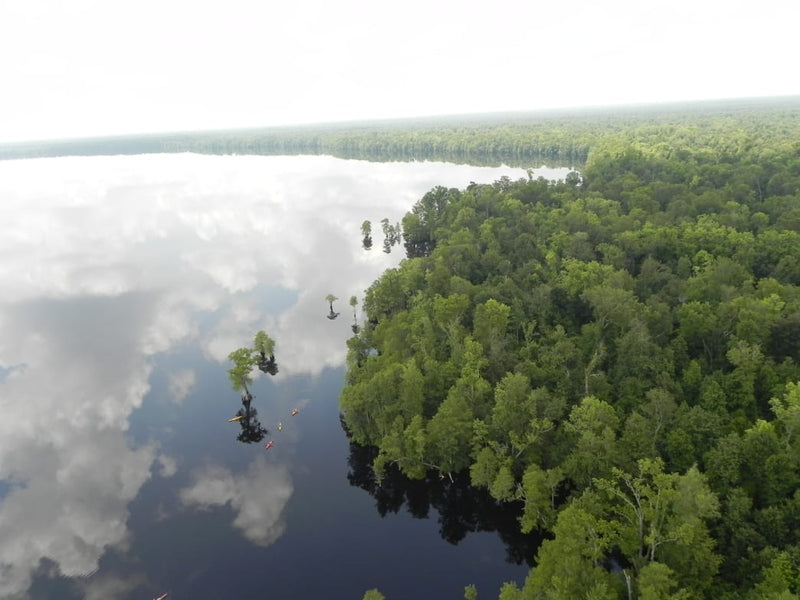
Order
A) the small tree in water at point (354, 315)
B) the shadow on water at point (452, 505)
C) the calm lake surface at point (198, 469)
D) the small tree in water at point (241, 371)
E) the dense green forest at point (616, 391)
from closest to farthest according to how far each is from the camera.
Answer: the dense green forest at point (616, 391) < the calm lake surface at point (198, 469) < the shadow on water at point (452, 505) < the small tree in water at point (241, 371) < the small tree in water at point (354, 315)

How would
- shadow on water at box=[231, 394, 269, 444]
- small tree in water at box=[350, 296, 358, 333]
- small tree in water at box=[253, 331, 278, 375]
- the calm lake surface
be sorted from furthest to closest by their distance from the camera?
small tree in water at box=[350, 296, 358, 333] → small tree in water at box=[253, 331, 278, 375] → shadow on water at box=[231, 394, 269, 444] → the calm lake surface

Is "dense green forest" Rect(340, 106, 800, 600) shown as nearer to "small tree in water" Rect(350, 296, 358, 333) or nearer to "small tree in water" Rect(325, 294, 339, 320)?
"small tree in water" Rect(350, 296, 358, 333)

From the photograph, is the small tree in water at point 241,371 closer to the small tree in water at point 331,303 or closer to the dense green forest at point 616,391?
the dense green forest at point 616,391

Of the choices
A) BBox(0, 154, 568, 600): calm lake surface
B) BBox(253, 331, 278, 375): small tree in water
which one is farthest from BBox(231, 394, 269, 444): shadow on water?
BBox(253, 331, 278, 375): small tree in water

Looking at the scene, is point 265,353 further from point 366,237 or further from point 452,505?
point 366,237

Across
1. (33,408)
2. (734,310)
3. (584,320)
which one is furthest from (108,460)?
(734,310)

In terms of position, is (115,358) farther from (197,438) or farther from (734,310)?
(734,310)

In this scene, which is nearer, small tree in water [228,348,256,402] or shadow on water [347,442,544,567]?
shadow on water [347,442,544,567]

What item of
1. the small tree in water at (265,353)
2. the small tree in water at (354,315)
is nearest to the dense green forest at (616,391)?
the small tree in water at (354,315)
